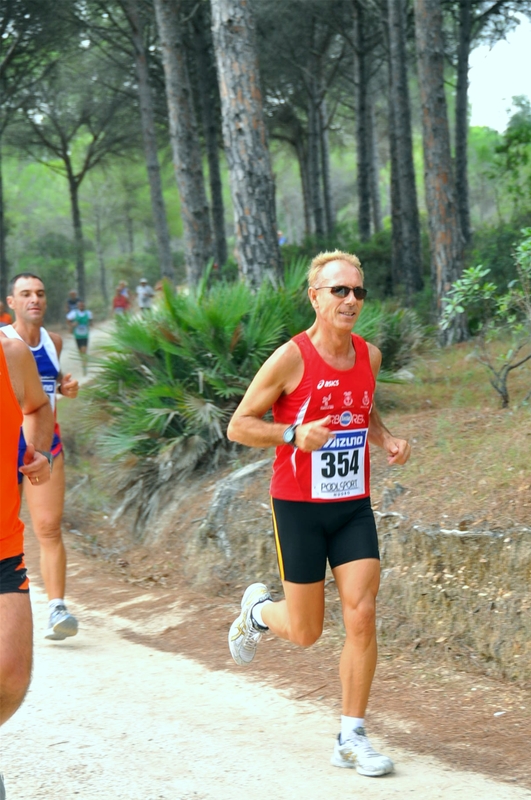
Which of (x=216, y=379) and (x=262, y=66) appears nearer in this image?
(x=216, y=379)

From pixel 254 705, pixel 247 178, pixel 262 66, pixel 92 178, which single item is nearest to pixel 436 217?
pixel 247 178

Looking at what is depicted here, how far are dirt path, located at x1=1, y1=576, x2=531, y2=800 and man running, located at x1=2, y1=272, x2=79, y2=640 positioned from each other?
0.27m

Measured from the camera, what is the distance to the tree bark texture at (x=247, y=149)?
10.9 meters

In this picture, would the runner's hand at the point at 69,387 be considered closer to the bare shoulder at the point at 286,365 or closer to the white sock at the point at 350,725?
the bare shoulder at the point at 286,365

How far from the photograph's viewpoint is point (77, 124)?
113 ft

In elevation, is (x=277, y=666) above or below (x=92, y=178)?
below

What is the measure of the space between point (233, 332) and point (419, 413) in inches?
73.3

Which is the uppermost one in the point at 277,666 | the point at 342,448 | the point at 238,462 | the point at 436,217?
the point at 436,217

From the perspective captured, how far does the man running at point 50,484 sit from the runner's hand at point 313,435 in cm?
276

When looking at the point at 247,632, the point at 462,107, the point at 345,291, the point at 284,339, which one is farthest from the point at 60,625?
the point at 462,107

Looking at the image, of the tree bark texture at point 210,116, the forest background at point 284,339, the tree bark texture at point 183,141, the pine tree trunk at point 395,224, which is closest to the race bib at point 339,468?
the forest background at point 284,339

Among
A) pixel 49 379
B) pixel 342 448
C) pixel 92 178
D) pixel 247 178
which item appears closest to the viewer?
pixel 342 448

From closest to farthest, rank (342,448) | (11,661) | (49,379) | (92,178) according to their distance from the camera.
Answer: (11,661) → (342,448) → (49,379) → (92,178)

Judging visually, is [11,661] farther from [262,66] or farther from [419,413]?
[262,66]
